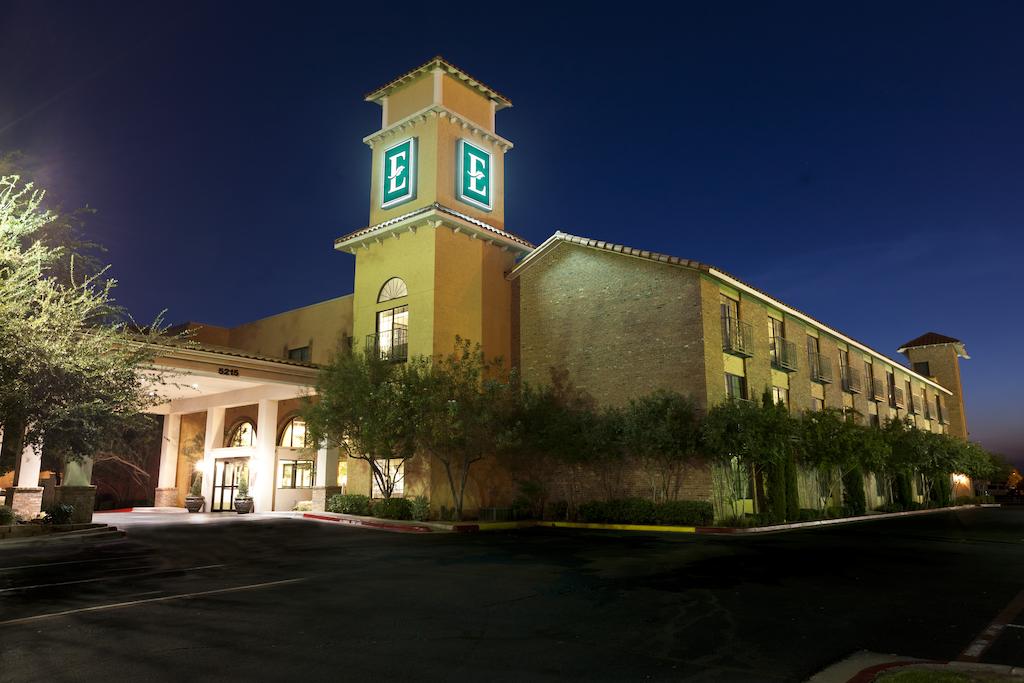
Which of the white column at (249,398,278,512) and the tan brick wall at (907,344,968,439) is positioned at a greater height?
the tan brick wall at (907,344,968,439)

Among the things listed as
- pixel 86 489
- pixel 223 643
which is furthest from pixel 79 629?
pixel 86 489

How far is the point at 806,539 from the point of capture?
19219mm

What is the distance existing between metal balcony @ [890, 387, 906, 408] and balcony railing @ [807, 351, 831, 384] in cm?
1224

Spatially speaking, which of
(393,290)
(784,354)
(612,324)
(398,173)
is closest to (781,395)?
(784,354)

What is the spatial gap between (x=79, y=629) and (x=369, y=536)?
13230 mm

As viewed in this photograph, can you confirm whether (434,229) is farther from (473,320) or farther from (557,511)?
(557,511)

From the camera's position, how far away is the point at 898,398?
43969mm

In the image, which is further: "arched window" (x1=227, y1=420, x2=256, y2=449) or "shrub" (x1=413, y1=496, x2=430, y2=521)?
"arched window" (x1=227, y1=420, x2=256, y2=449)

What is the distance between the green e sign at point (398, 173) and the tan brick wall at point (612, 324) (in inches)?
243

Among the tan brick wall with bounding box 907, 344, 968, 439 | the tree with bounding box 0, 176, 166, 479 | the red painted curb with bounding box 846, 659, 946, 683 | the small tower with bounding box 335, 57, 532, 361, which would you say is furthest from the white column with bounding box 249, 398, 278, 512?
the tan brick wall with bounding box 907, 344, 968, 439

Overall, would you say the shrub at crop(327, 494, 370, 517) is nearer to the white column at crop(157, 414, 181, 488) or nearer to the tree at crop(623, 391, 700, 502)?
the tree at crop(623, 391, 700, 502)

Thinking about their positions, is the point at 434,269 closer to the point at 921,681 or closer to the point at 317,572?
the point at 317,572

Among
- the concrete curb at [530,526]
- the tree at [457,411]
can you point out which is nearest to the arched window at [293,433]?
the concrete curb at [530,526]

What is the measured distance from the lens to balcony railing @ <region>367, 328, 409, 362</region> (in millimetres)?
28672
